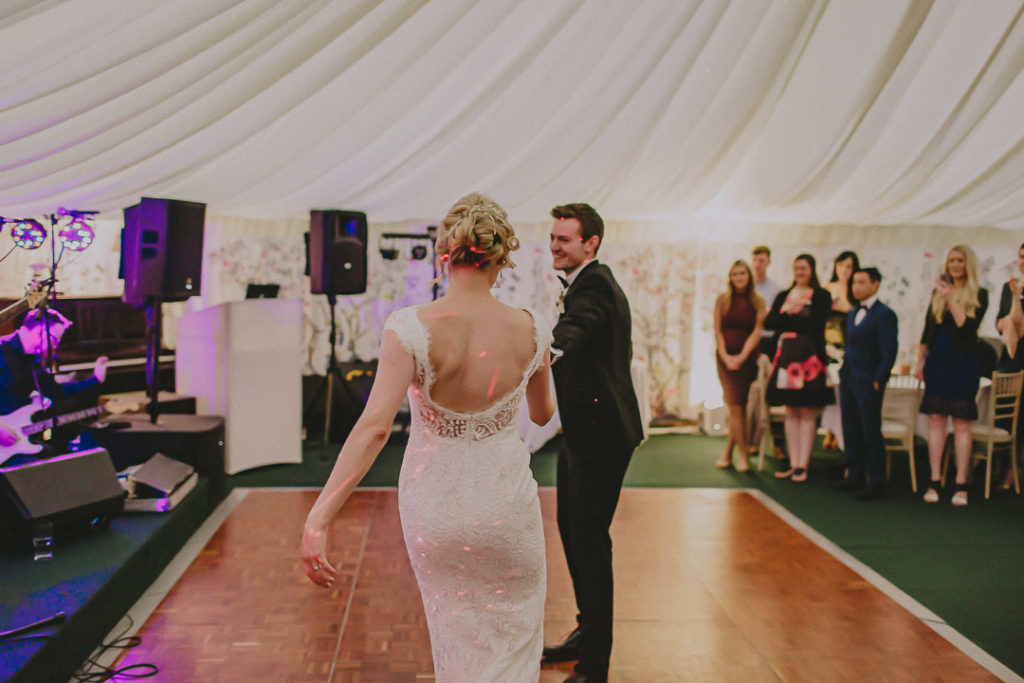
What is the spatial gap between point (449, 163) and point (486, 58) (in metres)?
1.56

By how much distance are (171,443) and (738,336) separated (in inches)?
158

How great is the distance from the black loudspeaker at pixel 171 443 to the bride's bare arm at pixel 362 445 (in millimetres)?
3027

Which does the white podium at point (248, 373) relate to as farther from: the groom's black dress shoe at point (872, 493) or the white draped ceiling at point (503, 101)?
the groom's black dress shoe at point (872, 493)

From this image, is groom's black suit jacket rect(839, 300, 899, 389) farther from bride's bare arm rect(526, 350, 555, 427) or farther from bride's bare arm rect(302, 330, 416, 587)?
bride's bare arm rect(302, 330, 416, 587)

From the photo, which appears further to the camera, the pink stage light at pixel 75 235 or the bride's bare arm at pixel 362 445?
the pink stage light at pixel 75 235

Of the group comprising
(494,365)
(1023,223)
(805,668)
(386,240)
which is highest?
(1023,223)

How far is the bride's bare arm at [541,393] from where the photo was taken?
1926 mm

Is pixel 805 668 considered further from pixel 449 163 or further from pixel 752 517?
pixel 449 163

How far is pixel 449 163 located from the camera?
17.5 feet

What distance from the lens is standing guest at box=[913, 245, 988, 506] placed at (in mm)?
4805

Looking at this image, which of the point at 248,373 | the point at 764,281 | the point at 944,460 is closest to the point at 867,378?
→ the point at 944,460

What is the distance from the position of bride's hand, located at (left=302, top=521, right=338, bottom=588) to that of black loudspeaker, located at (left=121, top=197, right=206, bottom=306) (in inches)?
132


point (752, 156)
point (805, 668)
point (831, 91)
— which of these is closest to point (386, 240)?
point (752, 156)

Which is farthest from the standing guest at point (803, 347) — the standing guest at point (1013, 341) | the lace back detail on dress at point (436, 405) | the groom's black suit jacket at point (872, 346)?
the lace back detail on dress at point (436, 405)
